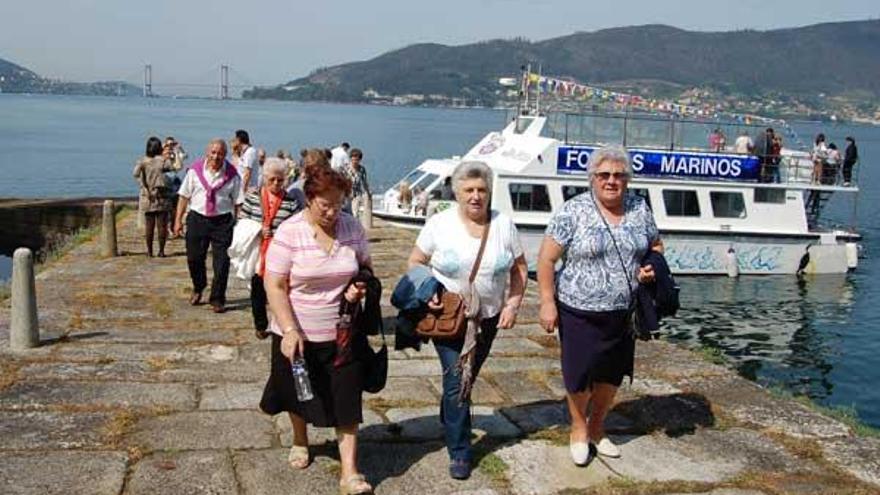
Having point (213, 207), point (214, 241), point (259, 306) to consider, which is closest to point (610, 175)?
point (259, 306)

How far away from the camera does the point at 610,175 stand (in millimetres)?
4781

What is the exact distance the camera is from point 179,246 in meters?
14.0

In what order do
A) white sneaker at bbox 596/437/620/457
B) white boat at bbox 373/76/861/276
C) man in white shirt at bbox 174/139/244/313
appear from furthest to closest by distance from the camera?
white boat at bbox 373/76/861/276
man in white shirt at bbox 174/139/244/313
white sneaker at bbox 596/437/620/457

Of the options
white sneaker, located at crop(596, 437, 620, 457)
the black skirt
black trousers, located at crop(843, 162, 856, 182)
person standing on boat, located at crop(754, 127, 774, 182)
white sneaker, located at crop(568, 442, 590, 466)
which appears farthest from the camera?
black trousers, located at crop(843, 162, 856, 182)

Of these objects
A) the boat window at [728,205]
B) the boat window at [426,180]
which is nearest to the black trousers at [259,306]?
the boat window at [426,180]

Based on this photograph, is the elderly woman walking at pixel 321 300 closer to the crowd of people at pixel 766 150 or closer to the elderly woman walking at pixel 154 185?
the elderly woman walking at pixel 154 185

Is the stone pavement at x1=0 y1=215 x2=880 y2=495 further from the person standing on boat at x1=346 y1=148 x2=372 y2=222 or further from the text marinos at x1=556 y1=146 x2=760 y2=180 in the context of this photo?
the text marinos at x1=556 y1=146 x2=760 y2=180

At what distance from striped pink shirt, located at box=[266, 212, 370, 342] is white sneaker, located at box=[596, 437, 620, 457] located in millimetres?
1688

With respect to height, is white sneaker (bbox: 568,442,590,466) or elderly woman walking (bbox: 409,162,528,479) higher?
elderly woman walking (bbox: 409,162,528,479)

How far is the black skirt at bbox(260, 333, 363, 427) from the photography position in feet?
14.8

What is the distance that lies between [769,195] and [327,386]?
19.3 meters

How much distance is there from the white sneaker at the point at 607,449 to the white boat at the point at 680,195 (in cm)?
1500

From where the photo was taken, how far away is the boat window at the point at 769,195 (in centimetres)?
2181

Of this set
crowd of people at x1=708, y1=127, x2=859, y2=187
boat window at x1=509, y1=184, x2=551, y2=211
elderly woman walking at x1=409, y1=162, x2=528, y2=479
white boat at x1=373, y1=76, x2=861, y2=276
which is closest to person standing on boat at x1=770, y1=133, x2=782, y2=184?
crowd of people at x1=708, y1=127, x2=859, y2=187
